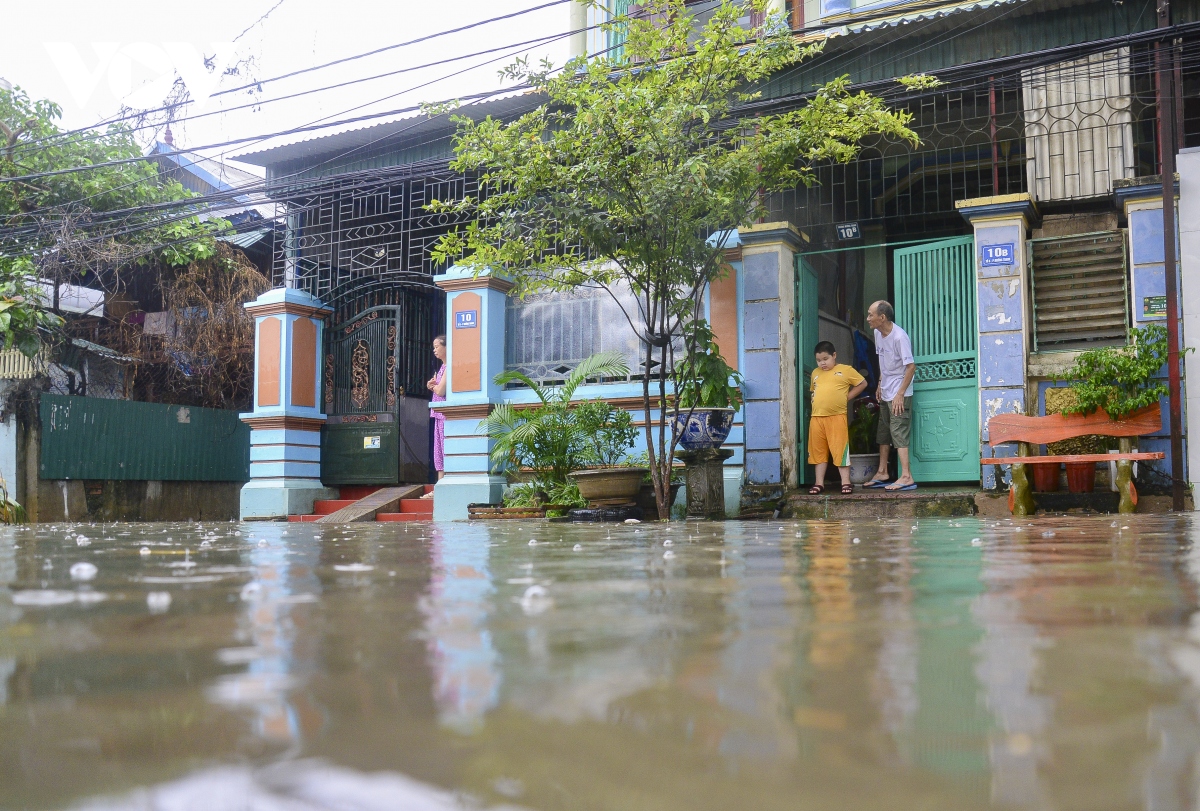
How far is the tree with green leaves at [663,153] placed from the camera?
25.0ft

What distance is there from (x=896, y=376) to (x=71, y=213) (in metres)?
12.0

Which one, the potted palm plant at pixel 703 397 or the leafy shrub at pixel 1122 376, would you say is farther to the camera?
the potted palm plant at pixel 703 397

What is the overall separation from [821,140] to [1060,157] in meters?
3.01

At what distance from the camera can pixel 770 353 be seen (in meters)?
9.36

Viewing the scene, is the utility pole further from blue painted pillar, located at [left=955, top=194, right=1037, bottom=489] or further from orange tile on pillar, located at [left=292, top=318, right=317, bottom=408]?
orange tile on pillar, located at [left=292, top=318, right=317, bottom=408]

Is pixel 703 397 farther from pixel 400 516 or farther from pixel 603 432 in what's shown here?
pixel 400 516

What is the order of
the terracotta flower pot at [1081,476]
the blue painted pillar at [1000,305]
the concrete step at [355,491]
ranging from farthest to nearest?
the concrete step at [355,491] → the blue painted pillar at [1000,305] → the terracotta flower pot at [1081,476]

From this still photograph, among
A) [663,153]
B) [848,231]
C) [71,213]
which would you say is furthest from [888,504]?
[71,213]

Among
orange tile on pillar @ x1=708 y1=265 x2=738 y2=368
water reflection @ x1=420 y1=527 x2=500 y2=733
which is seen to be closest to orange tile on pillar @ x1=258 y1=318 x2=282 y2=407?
orange tile on pillar @ x1=708 y1=265 x2=738 y2=368

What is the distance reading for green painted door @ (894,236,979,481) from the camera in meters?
8.77

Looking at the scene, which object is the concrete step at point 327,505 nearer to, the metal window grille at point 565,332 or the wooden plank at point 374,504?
the wooden plank at point 374,504

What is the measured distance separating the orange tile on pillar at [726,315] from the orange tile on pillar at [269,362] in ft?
18.9

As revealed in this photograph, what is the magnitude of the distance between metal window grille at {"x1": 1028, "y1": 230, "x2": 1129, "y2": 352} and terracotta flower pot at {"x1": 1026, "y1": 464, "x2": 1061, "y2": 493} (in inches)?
48.9

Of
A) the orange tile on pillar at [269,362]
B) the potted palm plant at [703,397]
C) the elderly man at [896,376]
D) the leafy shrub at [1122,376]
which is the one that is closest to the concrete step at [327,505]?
the orange tile on pillar at [269,362]
